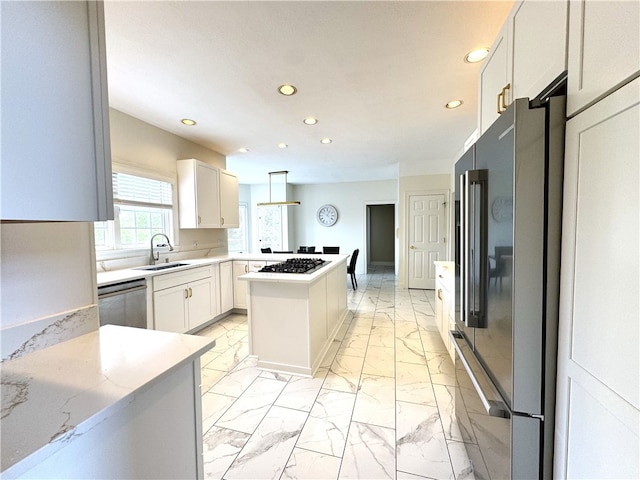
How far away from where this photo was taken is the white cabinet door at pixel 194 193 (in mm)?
3500

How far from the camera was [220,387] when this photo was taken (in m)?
2.11

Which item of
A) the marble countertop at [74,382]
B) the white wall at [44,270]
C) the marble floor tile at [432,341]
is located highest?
the white wall at [44,270]

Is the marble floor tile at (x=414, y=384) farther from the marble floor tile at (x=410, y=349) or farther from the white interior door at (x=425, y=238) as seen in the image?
the white interior door at (x=425, y=238)

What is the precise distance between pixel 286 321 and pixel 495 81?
7.30 feet

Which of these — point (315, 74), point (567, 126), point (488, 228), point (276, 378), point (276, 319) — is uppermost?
point (315, 74)

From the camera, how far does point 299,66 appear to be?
1995mm

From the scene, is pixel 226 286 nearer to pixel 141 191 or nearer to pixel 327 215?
pixel 141 191

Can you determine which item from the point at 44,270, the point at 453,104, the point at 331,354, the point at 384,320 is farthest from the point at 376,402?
the point at 453,104

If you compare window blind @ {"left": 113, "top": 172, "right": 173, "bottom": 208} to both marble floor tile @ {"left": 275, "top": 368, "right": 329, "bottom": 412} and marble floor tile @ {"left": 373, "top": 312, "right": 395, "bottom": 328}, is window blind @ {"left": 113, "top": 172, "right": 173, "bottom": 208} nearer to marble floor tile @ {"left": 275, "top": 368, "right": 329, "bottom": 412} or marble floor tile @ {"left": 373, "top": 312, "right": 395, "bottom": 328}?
marble floor tile @ {"left": 275, "top": 368, "right": 329, "bottom": 412}

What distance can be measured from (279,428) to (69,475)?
1.30 meters

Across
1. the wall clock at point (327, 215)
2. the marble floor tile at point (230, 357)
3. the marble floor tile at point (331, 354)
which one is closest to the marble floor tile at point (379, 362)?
the marble floor tile at point (331, 354)

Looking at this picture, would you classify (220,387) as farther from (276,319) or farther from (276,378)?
(276,319)

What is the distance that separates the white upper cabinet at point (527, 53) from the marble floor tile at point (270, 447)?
2126 mm

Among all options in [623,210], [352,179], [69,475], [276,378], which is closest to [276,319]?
[276,378]
